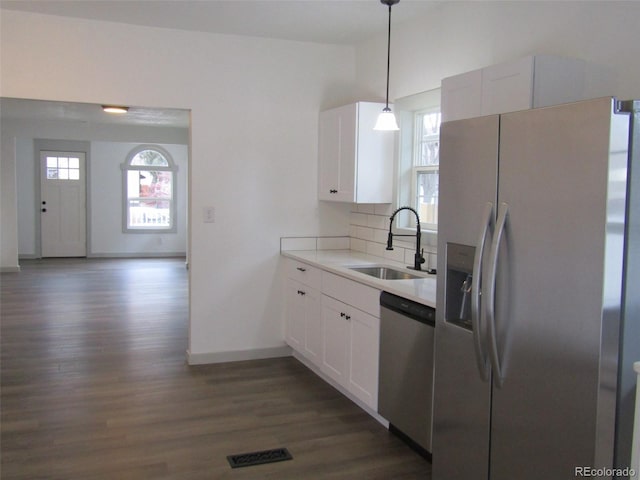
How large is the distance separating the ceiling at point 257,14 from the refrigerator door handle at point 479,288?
2088 mm

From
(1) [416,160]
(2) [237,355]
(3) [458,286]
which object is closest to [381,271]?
(1) [416,160]

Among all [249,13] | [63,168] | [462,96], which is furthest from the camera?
[63,168]

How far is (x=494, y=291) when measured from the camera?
2.13 metres

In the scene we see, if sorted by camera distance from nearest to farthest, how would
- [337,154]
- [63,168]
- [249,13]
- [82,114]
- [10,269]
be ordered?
[249,13], [337,154], [82,114], [10,269], [63,168]

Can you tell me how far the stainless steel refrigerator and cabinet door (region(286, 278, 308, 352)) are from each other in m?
2.15

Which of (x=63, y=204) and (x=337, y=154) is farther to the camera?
(x=63, y=204)

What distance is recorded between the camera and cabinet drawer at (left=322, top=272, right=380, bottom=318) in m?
3.40

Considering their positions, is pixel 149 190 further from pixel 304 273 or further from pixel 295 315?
pixel 304 273

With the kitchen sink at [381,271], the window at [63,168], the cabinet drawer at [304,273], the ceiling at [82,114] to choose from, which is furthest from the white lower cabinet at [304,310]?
the window at [63,168]

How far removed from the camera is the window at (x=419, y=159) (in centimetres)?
409

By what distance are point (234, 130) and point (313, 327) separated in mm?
1712

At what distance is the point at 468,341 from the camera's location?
2361mm

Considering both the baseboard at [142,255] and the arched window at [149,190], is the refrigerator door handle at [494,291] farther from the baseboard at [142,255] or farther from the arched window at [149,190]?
the arched window at [149,190]

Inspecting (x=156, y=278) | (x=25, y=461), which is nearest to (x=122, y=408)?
(x=25, y=461)
